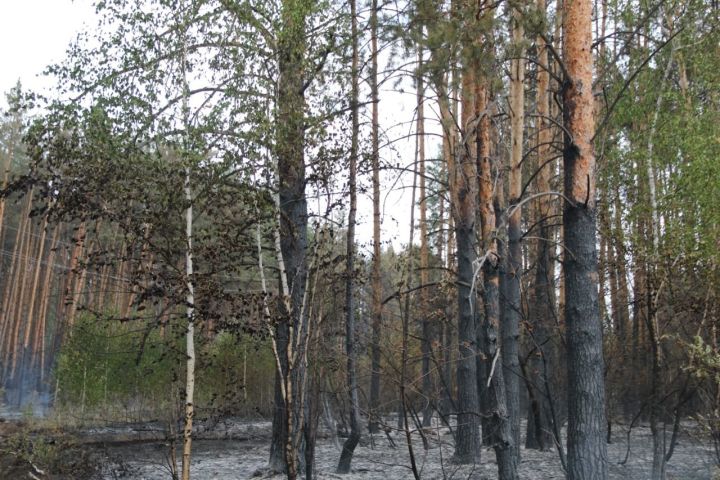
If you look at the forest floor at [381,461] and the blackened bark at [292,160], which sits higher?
the blackened bark at [292,160]

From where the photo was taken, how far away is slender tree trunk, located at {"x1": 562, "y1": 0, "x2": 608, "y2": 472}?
5.46 meters

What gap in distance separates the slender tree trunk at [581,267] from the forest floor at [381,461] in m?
2.96

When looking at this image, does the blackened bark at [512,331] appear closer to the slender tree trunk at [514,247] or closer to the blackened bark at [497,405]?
the slender tree trunk at [514,247]

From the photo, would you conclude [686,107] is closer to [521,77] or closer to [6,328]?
[521,77]

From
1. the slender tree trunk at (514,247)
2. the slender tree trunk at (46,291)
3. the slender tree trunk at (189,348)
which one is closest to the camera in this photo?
the slender tree trunk at (189,348)

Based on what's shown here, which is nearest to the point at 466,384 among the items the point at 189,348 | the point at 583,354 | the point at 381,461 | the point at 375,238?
the point at 381,461

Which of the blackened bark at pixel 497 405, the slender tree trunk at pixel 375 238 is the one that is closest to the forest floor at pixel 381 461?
the slender tree trunk at pixel 375 238

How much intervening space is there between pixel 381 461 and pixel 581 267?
28.7ft

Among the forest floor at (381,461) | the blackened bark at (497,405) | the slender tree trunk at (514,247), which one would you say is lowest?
the forest floor at (381,461)

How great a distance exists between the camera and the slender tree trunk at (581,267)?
546cm

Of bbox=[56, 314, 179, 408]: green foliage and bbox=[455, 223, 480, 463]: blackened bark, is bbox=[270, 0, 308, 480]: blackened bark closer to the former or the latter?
bbox=[455, 223, 480, 463]: blackened bark

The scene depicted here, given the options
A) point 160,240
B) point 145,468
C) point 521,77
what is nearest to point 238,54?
point 160,240

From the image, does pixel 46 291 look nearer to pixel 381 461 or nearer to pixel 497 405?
pixel 381 461

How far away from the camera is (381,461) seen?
13422 millimetres
